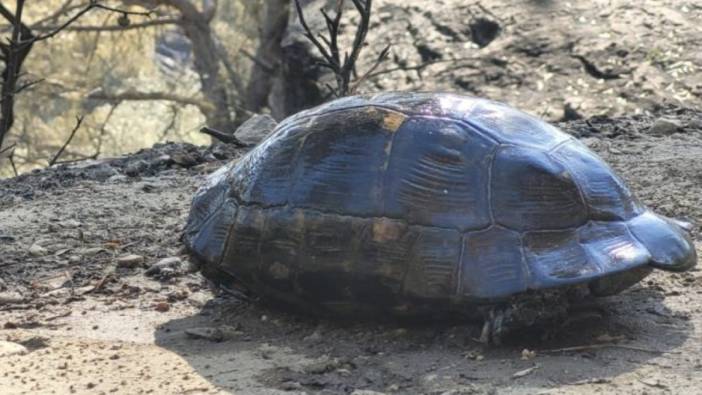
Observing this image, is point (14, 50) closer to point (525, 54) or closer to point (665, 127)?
point (665, 127)

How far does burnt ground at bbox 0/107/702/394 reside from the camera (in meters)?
3.14

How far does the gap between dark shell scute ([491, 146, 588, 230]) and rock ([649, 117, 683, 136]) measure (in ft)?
10.7

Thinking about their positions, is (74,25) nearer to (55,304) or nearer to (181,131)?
(181,131)

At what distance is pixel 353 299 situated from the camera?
351 cm

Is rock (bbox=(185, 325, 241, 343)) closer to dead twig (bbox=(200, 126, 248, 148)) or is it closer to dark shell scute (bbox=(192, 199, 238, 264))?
dark shell scute (bbox=(192, 199, 238, 264))

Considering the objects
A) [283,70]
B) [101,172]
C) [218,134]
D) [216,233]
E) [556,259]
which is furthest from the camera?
[283,70]

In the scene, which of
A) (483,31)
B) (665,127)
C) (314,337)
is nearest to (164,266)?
(314,337)

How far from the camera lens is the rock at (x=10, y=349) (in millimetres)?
3460


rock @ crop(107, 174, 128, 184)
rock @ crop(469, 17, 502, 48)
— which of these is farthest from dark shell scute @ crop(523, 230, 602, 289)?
rock @ crop(469, 17, 502, 48)

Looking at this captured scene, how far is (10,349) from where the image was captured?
348 cm

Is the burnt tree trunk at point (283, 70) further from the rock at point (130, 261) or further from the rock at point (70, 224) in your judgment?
the rock at point (130, 261)

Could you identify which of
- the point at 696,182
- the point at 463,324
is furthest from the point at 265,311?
the point at 696,182

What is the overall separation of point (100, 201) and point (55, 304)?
1.63 metres

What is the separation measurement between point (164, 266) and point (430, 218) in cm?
154
